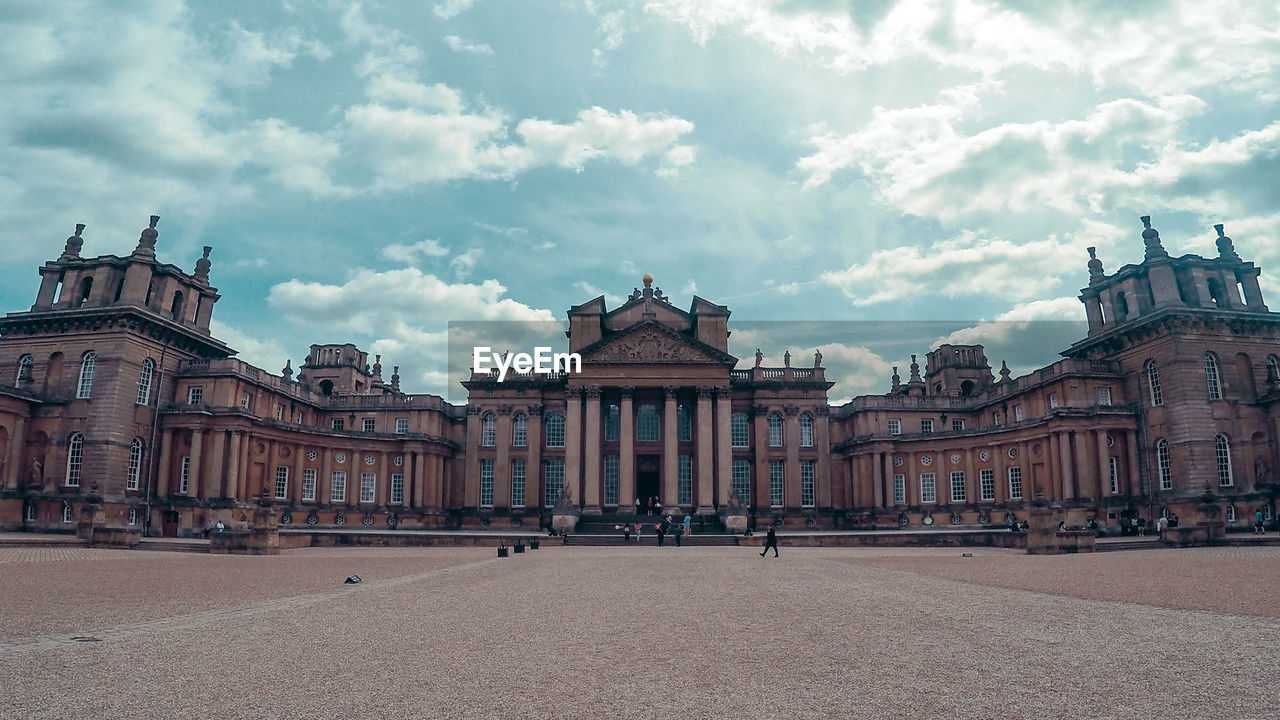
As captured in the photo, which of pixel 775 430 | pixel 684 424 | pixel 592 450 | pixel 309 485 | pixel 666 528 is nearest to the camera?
pixel 666 528

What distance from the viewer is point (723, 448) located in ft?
166

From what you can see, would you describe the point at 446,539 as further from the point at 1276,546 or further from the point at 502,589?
the point at 1276,546

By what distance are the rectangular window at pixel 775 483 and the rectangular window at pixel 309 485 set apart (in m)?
31.3

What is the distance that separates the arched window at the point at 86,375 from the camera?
134ft

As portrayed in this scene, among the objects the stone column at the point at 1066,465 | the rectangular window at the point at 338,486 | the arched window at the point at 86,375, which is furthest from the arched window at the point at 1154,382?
the arched window at the point at 86,375

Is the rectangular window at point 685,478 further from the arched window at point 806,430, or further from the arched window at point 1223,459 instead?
the arched window at point 1223,459

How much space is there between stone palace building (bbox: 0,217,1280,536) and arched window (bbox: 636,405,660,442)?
16 cm

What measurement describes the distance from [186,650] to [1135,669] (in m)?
9.60

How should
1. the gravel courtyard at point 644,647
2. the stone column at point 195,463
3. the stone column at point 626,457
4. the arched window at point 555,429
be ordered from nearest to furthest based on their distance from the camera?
1. the gravel courtyard at point 644,647
2. the stone column at point 195,463
3. the stone column at point 626,457
4. the arched window at point 555,429

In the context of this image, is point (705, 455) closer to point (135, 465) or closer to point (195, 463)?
point (195, 463)

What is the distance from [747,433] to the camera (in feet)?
185

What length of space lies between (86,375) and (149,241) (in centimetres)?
823

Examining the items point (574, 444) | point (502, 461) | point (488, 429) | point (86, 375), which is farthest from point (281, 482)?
point (574, 444)

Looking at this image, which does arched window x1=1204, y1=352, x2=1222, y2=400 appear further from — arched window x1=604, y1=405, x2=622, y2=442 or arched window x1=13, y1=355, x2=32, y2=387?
arched window x1=13, y1=355, x2=32, y2=387
